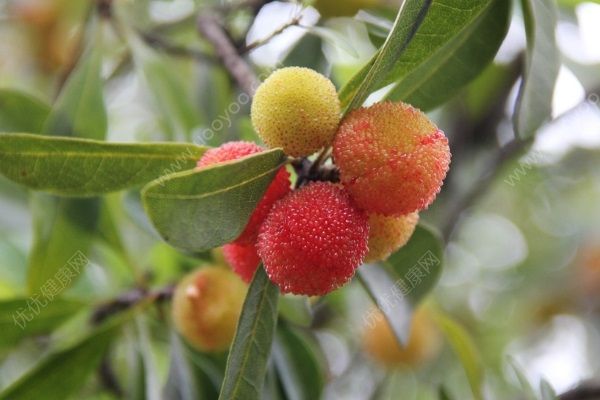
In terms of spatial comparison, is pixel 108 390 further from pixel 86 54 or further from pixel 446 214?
pixel 446 214

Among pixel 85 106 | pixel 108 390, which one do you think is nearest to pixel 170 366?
pixel 108 390

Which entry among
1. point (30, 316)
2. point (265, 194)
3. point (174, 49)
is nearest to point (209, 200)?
point (265, 194)

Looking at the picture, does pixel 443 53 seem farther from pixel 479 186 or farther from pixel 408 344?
pixel 479 186

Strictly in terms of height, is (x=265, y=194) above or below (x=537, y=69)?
below

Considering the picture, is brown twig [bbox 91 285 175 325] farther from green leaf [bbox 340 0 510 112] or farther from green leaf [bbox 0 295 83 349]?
green leaf [bbox 340 0 510 112]

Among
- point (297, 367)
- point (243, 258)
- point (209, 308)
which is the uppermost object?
point (243, 258)

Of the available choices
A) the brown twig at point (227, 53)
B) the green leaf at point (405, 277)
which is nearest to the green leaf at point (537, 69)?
the green leaf at point (405, 277)

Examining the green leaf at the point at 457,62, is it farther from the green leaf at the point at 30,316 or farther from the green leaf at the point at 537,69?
the green leaf at the point at 30,316
